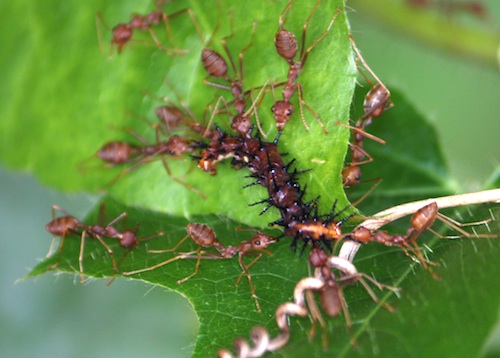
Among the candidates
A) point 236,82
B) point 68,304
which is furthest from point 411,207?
point 68,304

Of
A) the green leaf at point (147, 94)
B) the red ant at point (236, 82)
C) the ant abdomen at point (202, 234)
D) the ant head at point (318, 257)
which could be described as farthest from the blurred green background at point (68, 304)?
the ant head at point (318, 257)

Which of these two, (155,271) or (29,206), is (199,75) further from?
(29,206)

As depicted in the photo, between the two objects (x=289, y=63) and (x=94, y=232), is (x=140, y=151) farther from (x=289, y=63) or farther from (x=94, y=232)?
(x=289, y=63)

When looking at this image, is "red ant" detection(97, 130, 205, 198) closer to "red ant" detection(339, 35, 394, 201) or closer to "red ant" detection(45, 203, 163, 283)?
"red ant" detection(45, 203, 163, 283)

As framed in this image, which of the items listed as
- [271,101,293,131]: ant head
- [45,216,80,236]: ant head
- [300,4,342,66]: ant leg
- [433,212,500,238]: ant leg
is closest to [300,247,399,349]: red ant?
[433,212,500,238]: ant leg

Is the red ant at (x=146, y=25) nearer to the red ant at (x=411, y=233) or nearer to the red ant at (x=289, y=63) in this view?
the red ant at (x=289, y=63)
